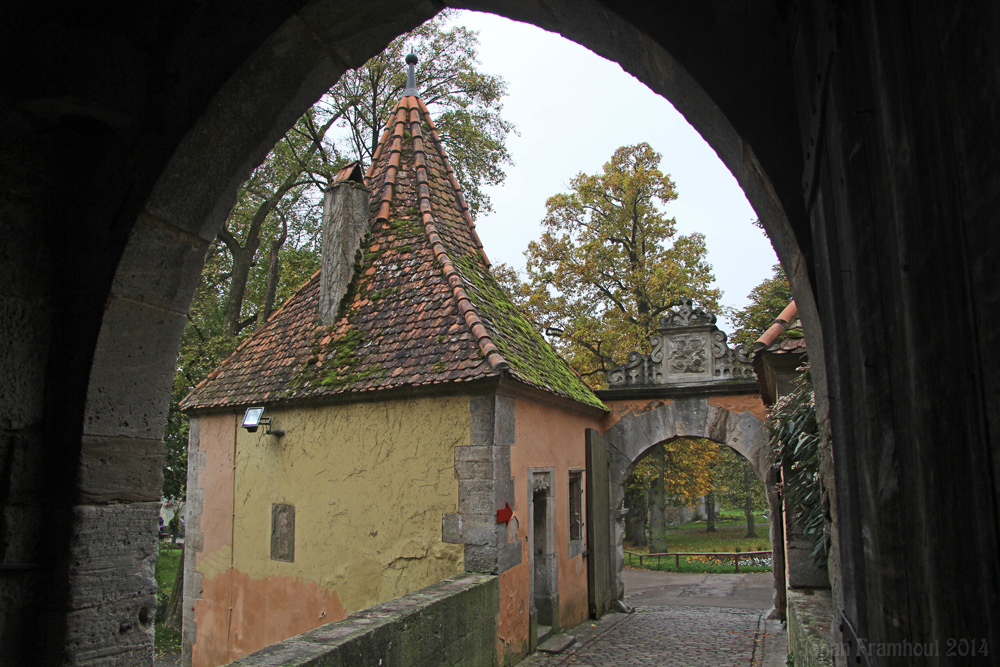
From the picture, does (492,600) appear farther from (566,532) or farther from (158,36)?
(158,36)

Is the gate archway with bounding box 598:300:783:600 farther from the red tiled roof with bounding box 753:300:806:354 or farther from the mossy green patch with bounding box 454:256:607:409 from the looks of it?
the red tiled roof with bounding box 753:300:806:354

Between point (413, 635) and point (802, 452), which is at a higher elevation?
point (802, 452)

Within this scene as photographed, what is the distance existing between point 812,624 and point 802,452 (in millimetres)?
1200

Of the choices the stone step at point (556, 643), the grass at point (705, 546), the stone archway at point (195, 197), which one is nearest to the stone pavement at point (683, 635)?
the stone step at point (556, 643)

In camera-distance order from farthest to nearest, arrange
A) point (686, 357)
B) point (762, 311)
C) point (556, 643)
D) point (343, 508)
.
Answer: point (762, 311), point (686, 357), point (556, 643), point (343, 508)

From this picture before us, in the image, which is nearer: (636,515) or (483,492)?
(483,492)

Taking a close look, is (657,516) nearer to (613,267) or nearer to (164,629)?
(613,267)

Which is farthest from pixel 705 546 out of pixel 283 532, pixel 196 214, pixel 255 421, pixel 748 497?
pixel 196 214

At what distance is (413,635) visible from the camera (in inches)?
184

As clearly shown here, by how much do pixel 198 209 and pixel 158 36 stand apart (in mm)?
593

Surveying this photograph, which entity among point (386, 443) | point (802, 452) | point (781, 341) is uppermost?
point (781, 341)

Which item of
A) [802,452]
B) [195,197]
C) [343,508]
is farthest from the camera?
[343,508]

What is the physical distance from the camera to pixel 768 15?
6.29ft

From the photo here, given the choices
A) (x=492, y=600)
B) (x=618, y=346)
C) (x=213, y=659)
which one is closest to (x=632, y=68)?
(x=492, y=600)
